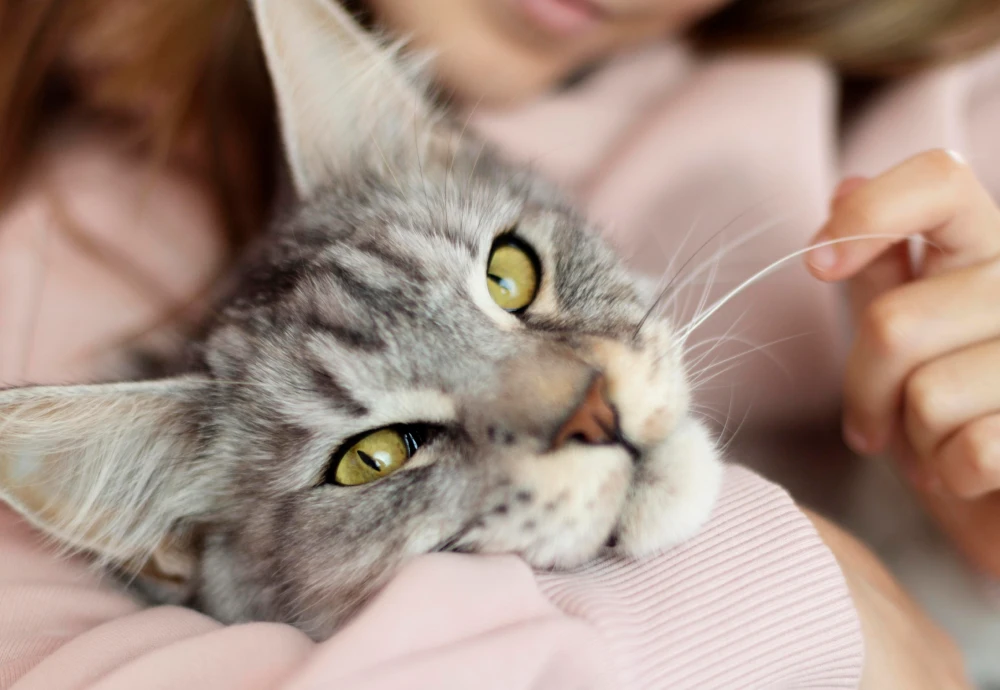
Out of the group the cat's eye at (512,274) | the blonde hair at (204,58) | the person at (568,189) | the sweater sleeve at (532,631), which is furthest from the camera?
the blonde hair at (204,58)

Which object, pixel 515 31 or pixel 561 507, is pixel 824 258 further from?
pixel 515 31

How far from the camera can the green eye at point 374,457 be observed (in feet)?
2.47

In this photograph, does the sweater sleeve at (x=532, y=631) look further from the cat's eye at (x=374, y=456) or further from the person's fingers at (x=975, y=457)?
the person's fingers at (x=975, y=457)

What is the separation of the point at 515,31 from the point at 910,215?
741mm

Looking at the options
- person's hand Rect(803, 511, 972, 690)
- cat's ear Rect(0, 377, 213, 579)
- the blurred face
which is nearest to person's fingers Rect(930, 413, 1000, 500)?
person's hand Rect(803, 511, 972, 690)

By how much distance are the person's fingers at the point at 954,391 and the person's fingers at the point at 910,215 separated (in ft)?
0.52

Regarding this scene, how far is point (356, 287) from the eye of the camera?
2.64ft

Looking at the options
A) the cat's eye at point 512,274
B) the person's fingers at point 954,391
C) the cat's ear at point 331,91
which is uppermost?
the cat's ear at point 331,91

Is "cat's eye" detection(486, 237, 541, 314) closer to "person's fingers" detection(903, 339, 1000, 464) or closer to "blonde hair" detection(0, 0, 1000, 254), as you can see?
"person's fingers" detection(903, 339, 1000, 464)

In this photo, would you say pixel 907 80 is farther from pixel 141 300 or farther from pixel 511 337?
pixel 141 300

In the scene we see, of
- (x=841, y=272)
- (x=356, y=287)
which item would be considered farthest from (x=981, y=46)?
(x=356, y=287)

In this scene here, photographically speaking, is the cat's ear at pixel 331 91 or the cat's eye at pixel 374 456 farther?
the cat's ear at pixel 331 91

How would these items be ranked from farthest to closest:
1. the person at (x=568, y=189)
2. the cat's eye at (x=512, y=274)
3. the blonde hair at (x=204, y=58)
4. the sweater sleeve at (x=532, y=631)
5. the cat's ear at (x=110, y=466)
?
the blonde hair at (x=204, y=58) < the cat's eye at (x=512, y=274) < the cat's ear at (x=110, y=466) < the person at (x=568, y=189) < the sweater sleeve at (x=532, y=631)

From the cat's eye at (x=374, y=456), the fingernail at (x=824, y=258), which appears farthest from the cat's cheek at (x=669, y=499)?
the fingernail at (x=824, y=258)
